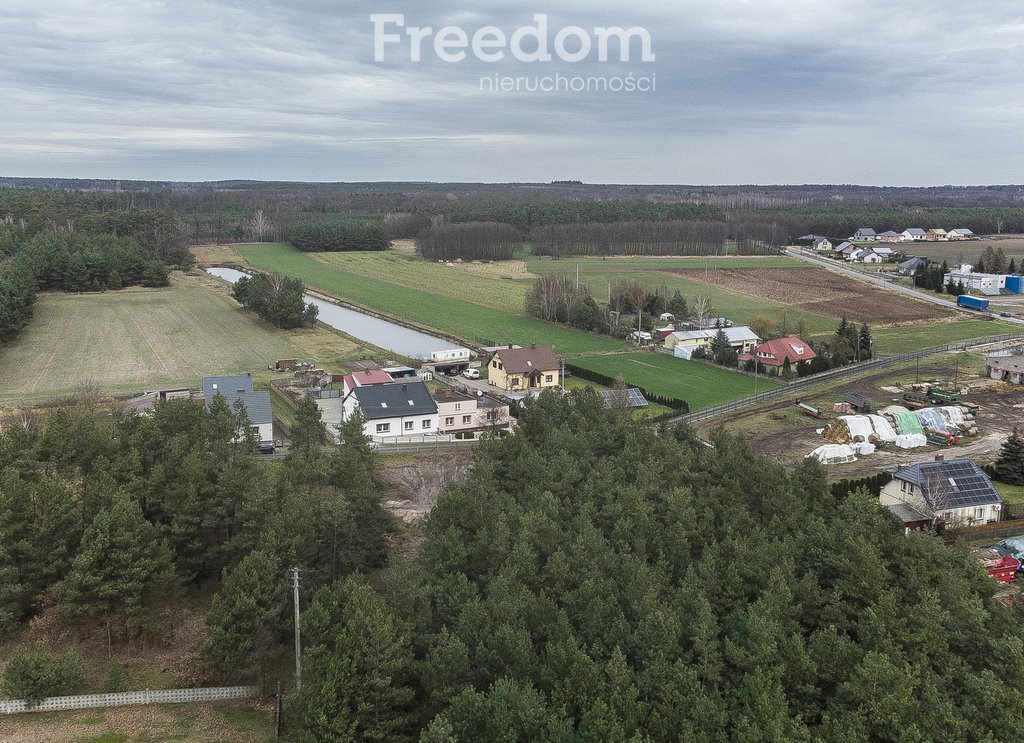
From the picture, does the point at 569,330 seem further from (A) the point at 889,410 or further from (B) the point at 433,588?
(B) the point at 433,588

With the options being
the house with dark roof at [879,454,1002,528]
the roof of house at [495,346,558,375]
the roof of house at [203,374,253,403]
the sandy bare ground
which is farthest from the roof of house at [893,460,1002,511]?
the roof of house at [203,374,253,403]

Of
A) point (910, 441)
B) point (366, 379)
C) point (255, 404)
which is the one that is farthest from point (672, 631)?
point (366, 379)

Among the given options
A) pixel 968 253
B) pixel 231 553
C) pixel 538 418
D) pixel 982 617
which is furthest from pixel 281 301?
pixel 968 253

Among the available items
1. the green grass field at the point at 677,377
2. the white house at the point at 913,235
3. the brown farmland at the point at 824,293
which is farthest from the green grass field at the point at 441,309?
the white house at the point at 913,235

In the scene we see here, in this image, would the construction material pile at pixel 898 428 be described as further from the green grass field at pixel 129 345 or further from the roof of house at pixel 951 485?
the green grass field at pixel 129 345

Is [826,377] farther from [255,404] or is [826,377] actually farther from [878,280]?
[878,280]

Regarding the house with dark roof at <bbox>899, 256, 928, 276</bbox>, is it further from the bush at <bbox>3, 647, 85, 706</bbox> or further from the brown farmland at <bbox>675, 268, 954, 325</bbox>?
the bush at <bbox>3, 647, 85, 706</bbox>
